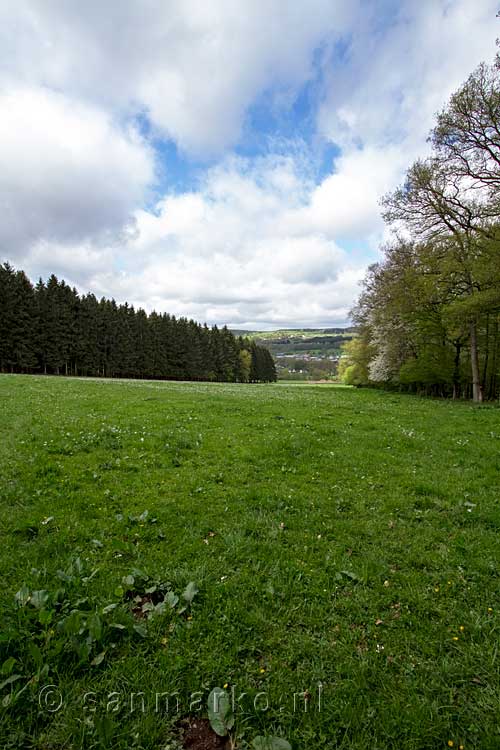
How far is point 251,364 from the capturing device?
104 meters

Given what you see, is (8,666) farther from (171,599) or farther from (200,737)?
(200,737)

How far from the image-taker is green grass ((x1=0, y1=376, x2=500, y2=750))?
2664 millimetres

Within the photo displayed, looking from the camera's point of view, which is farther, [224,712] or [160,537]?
[160,537]

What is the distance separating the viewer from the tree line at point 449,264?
19.0 m

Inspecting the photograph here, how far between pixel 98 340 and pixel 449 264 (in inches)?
2475

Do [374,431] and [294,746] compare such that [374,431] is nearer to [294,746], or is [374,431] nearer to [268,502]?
[268,502]

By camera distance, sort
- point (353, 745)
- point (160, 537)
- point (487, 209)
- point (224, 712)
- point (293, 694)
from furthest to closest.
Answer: point (487, 209) → point (160, 537) → point (293, 694) → point (224, 712) → point (353, 745)

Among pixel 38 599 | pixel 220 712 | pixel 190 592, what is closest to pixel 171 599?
pixel 190 592

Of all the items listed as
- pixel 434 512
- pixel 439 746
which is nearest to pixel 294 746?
pixel 439 746

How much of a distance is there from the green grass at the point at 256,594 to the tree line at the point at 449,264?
18.0 metres

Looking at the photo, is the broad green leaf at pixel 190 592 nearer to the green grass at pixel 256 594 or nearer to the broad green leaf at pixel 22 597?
the green grass at pixel 256 594

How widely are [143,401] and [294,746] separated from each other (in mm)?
16057

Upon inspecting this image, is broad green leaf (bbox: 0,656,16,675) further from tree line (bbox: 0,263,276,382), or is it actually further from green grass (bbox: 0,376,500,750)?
tree line (bbox: 0,263,276,382)

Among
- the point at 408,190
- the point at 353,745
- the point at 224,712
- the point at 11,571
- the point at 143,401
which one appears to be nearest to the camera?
the point at 353,745
